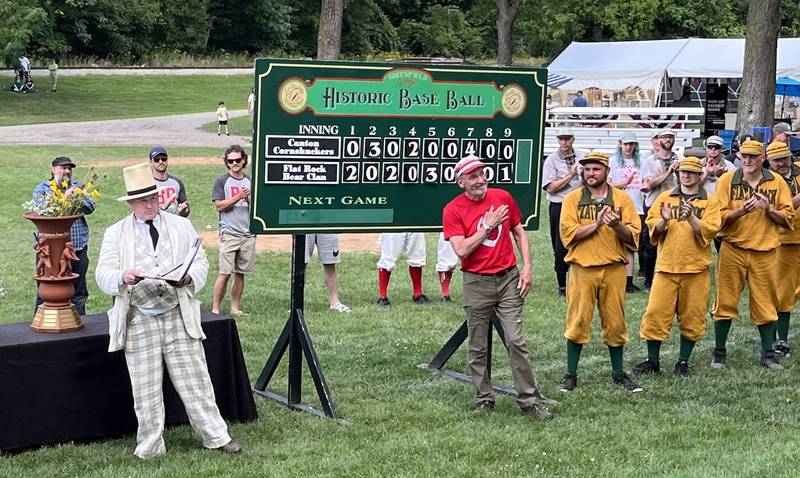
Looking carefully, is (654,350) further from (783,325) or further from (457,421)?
(457,421)

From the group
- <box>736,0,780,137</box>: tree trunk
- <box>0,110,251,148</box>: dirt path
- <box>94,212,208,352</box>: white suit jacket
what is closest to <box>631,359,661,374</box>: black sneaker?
<box>94,212,208,352</box>: white suit jacket

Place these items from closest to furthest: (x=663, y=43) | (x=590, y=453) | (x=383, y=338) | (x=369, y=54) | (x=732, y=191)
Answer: (x=590, y=453), (x=732, y=191), (x=383, y=338), (x=663, y=43), (x=369, y=54)

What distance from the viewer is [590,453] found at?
742 centimetres

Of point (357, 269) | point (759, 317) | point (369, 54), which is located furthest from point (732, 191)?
point (369, 54)

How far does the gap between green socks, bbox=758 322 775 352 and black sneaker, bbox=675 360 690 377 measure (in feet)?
2.87

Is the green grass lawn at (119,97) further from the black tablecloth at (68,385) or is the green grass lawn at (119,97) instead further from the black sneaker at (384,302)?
the black tablecloth at (68,385)

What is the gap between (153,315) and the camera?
7297 mm

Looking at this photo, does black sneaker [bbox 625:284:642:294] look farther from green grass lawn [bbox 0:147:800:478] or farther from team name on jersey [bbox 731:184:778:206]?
team name on jersey [bbox 731:184:778:206]

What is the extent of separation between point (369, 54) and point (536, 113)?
214ft

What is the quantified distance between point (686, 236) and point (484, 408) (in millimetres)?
2329

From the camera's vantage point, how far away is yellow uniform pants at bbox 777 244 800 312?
10422 millimetres

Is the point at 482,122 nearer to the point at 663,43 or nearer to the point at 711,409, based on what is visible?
the point at 711,409

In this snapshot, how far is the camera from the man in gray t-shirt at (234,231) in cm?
1197

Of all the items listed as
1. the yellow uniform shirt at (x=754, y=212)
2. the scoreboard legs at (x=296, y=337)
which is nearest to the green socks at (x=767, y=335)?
the yellow uniform shirt at (x=754, y=212)
